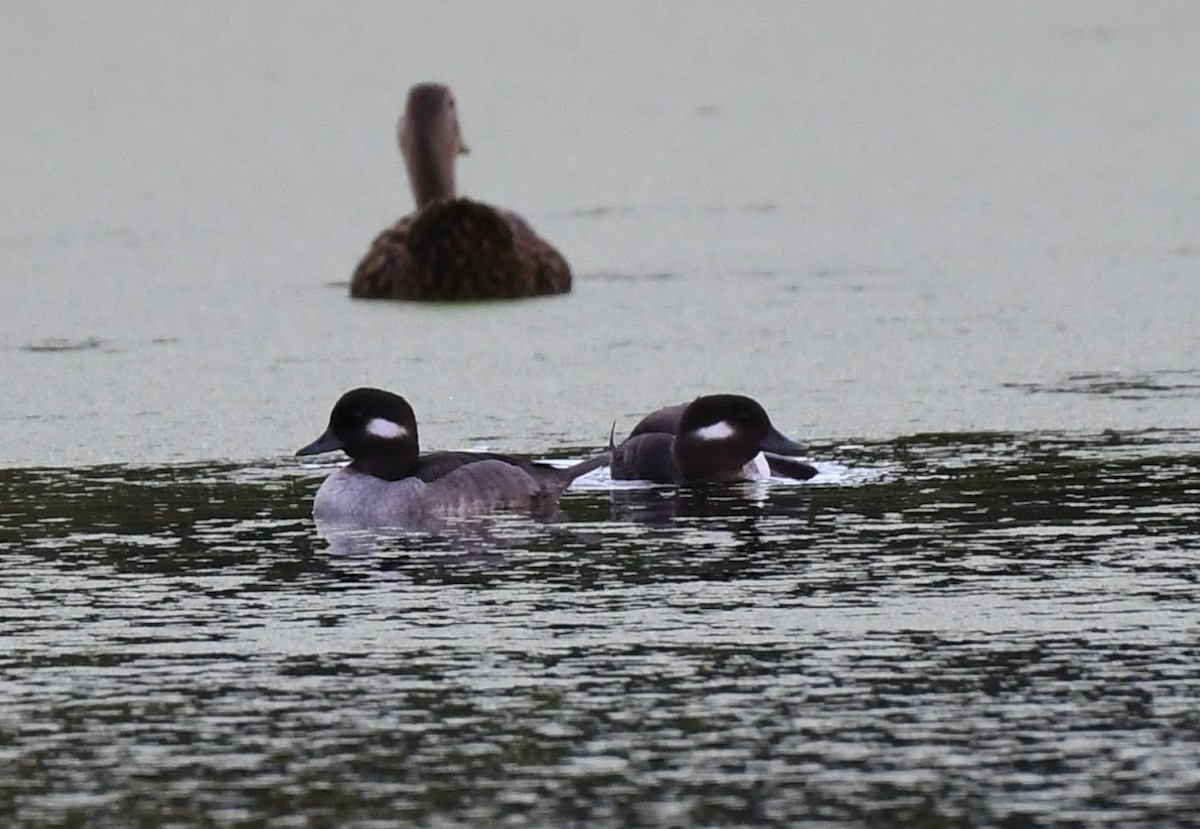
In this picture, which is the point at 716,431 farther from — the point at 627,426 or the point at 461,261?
the point at 461,261

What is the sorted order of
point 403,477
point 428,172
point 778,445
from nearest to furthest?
point 403,477
point 778,445
point 428,172

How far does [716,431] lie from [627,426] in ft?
2.98

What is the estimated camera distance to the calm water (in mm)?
4664

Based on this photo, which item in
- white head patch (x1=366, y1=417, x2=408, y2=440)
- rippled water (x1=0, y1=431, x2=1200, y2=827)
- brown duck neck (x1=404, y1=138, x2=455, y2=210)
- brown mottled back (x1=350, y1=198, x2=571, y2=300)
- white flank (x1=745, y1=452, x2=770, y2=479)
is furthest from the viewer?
brown duck neck (x1=404, y1=138, x2=455, y2=210)

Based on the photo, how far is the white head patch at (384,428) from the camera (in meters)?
7.64

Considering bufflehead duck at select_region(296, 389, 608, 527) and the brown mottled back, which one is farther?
the brown mottled back

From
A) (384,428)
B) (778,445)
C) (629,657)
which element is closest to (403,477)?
(384,428)

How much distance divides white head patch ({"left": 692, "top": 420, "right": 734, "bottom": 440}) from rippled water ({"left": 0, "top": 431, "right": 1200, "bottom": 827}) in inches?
8.3

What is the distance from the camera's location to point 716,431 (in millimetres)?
8016

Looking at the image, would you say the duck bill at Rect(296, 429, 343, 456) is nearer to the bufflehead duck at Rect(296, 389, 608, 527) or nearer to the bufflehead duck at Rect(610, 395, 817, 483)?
the bufflehead duck at Rect(296, 389, 608, 527)

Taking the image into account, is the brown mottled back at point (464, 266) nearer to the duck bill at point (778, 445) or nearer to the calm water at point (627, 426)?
the calm water at point (627, 426)

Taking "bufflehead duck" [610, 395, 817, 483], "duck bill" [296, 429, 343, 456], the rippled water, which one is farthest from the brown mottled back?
"duck bill" [296, 429, 343, 456]

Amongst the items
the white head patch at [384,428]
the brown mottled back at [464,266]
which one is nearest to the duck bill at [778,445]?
the white head patch at [384,428]

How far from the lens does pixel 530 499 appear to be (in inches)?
298
